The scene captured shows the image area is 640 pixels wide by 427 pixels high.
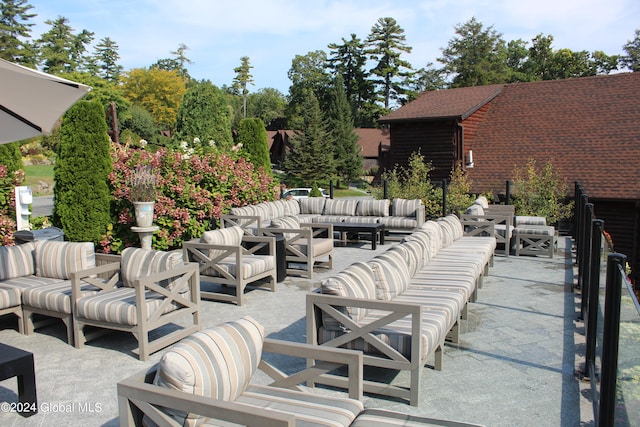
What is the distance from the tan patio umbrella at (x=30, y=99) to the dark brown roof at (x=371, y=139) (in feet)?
134

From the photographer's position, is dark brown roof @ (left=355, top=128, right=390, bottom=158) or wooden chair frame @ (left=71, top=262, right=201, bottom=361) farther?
dark brown roof @ (left=355, top=128, right=390, bottom=158)

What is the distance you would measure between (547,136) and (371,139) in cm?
2829

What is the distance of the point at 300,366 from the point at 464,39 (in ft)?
142

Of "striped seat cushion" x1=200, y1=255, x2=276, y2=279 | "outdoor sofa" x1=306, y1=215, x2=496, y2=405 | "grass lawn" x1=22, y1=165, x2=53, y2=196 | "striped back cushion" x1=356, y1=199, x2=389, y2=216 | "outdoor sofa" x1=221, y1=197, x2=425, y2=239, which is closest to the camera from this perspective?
"outdoor sofa" x1=306, y1=215, x2=496, y2=405

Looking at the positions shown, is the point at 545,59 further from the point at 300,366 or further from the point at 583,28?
the point at 300,366

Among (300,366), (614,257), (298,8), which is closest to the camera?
(614,257)

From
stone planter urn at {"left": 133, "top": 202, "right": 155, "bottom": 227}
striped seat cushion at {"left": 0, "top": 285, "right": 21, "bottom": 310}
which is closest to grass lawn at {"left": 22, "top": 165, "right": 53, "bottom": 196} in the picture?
stone planter urn at {"left": 133, "top": 202, "right": 155, "bottom": 227}

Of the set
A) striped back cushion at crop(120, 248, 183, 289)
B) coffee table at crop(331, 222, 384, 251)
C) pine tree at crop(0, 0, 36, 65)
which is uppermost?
pine tree at crop(0, 0, 36, 65)

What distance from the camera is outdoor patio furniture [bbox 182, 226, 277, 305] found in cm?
647

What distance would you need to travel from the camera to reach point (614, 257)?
316 cm

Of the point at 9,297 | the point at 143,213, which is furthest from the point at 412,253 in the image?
the point at 143,213

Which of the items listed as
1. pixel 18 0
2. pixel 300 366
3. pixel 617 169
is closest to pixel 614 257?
pixel 300 366

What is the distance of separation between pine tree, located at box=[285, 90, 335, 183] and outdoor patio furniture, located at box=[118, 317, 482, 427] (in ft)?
107

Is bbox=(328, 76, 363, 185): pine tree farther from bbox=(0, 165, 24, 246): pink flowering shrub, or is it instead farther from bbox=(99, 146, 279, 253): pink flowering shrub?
bbox=(0, 165, 24, 246): pink flowering shrub
